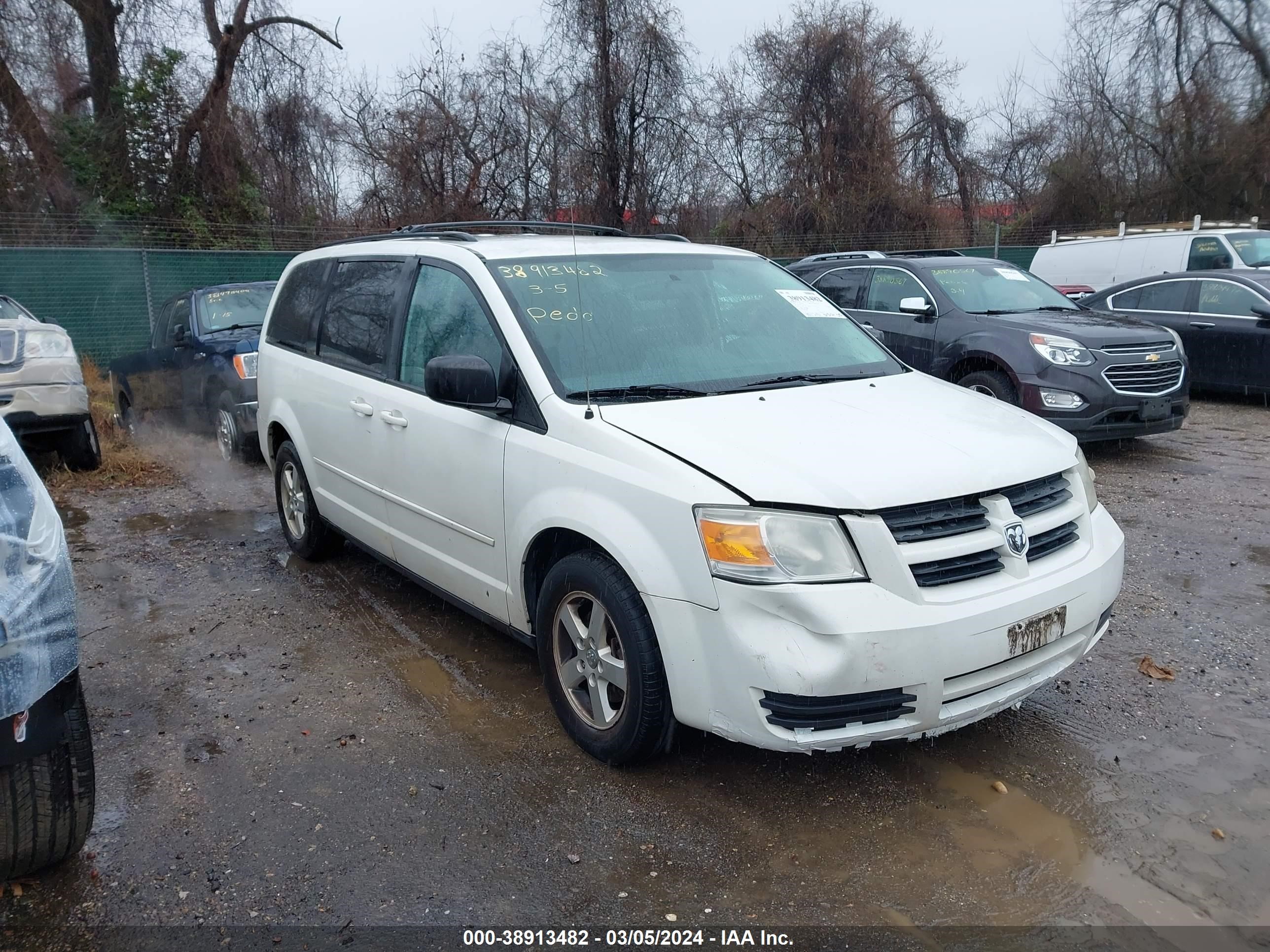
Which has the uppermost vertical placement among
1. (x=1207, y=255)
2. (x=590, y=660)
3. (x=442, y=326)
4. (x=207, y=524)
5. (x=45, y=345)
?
(x=1207, y=255)

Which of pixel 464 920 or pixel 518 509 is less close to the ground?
pixel 518 509

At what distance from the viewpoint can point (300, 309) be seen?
18.5ft

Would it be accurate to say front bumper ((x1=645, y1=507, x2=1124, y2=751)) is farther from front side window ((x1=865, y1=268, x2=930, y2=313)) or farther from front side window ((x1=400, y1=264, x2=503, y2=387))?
front side window ((x1=865, y1=268, x2=930, y2=313))

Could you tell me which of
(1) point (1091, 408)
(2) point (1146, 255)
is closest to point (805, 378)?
(1) point (1091, 408)

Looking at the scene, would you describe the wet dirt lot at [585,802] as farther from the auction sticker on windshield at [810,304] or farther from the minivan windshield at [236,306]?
the minivan windshield at [236,306]

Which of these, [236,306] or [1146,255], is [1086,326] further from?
[236,306]

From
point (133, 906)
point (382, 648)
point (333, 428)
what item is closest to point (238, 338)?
point (333, 428)

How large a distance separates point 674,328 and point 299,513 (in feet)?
9.51

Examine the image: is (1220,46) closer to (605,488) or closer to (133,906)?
(605,488)

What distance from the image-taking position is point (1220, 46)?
23922mm

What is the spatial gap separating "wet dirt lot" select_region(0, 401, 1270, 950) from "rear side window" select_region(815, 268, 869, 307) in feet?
17.5

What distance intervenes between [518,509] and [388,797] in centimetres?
108

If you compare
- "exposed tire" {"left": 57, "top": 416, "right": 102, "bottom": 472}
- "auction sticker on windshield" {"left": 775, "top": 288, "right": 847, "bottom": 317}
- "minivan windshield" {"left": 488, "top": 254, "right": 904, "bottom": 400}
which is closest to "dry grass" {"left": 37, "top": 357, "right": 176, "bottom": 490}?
"exposed tire" {"left": 57, "top": 416, "right": 102, "bottom": 472}

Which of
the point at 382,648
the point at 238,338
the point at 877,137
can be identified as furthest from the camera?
the point at 877,137
